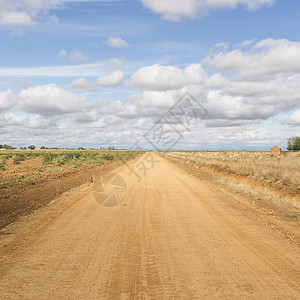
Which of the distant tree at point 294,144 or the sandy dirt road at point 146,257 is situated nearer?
the sandy dirt road at point 146,257

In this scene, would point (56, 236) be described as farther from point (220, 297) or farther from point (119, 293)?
point (220, 297)

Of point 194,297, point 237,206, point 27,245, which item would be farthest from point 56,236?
point 237,206

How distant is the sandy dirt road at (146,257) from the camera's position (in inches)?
156

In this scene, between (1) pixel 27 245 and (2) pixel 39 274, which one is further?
(1) pixel 27 245

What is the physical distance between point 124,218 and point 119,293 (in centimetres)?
447

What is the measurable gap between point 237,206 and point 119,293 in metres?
7.46

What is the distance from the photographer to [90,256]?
5.25m

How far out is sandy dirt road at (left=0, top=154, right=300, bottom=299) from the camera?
395 cm

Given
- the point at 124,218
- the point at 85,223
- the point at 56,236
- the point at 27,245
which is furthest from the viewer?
the point at 124,218

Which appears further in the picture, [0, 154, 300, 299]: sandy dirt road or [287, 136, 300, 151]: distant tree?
[287, 136, 300, 151]: distant tree

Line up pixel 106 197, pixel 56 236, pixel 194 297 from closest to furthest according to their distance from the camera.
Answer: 1. pixel 194 297
2. pixel 56 236
3. pixel 106 197

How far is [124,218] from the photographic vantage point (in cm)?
830

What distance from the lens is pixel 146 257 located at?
5.18 m

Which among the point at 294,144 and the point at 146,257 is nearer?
the point at 146,257
